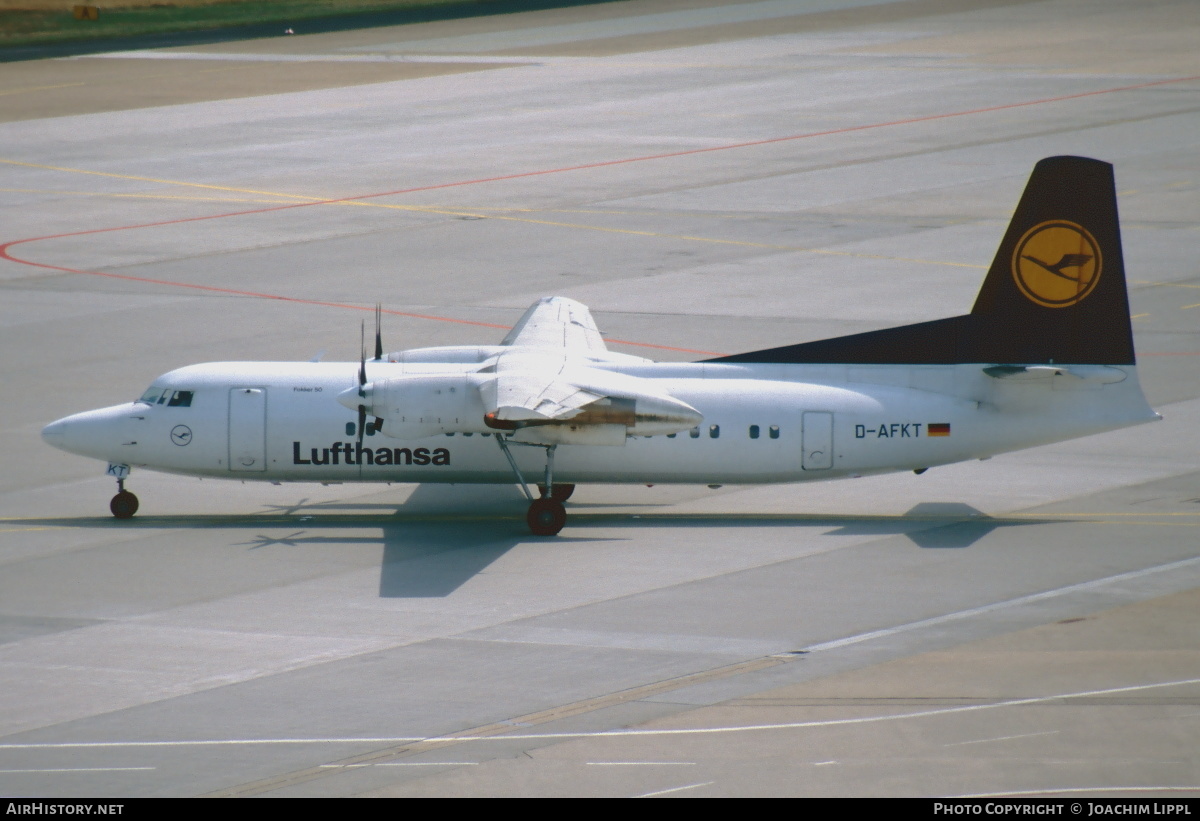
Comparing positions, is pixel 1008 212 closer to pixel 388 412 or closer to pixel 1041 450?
pixel 1041 450

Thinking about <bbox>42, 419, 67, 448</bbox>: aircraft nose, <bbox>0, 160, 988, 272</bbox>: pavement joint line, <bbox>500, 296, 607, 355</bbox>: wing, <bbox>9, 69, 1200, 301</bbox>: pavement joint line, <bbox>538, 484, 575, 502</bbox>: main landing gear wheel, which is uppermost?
<bbox>9, 69, 1200, 301</bbox>: pavement joint line

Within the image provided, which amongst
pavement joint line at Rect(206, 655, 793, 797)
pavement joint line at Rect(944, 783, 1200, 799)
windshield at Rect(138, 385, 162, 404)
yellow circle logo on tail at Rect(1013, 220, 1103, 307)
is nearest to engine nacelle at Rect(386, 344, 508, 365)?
windshield at Rect(138, 385, 162, 404)

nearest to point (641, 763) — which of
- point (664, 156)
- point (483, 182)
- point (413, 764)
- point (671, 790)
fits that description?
point (671, 790)

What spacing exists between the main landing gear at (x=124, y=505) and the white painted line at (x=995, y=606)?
46.8ft

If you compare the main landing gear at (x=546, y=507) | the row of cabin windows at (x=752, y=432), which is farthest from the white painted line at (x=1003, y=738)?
the main landing gear at (x=546, y=507)

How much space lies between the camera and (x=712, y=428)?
1235 inches

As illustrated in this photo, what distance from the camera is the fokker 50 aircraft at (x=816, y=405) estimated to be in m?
31.1

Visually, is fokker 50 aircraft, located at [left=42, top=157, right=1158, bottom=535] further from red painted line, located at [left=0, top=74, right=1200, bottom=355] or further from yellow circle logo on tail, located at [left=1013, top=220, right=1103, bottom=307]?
red painted line, located at [left=0, top=74, right=1200, bottom=355]

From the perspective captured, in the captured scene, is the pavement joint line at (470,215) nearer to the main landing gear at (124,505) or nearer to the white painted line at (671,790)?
the main landing gear at (124,505)

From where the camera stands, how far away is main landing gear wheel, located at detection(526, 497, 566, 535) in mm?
30844

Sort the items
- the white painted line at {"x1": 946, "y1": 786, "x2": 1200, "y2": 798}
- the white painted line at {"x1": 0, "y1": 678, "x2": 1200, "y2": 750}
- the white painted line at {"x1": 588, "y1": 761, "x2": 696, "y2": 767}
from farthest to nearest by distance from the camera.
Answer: the white painted line at {"x1": 0, "y1": 678, "x2": 1200, "y2": 750} → the white painted line at {"x1": 588, "y1": 761, "x2": 696, "y2": 767} → the white painted line at {"x1": 946, "y1": 786, "x2": 1200, "y2": 798}

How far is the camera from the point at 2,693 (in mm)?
23047

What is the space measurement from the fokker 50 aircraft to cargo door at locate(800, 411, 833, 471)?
0.03 metres

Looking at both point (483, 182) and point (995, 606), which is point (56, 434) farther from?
point (483, 182)
